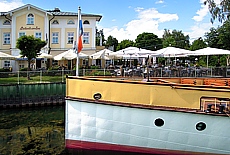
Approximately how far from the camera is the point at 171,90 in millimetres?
6641

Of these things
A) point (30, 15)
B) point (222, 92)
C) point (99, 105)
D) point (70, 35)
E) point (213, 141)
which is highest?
point (30, 15)

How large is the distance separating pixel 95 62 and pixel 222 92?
25.2 m

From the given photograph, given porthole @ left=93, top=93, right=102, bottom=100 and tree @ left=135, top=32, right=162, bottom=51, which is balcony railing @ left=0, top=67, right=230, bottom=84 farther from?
tree @ left=135, top=32, right=162, bottom=51

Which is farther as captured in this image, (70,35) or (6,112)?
(70,35)

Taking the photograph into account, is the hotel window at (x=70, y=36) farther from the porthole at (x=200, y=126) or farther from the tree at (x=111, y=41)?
the tree at (x=111, y=41)

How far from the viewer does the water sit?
7.99 m

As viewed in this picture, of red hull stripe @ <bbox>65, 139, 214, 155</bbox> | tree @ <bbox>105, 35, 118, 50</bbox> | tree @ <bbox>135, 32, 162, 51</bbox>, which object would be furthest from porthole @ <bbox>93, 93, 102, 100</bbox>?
tree @ <bbox>105, 35, 118, 50</bbox>

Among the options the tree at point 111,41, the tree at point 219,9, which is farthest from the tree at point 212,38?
the tree at point 111,41

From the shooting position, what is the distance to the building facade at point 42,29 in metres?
30.0

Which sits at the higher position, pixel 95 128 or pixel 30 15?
pixel 30 15

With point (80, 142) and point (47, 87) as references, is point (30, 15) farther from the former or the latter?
point (80, 142)

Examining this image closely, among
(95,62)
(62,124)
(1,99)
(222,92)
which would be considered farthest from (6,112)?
(95,62)

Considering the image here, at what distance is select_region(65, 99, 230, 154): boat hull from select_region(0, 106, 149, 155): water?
412mm

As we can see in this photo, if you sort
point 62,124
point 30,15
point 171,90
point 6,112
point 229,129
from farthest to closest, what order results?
point 30,15 < point 6,112 < point 62,124 < point 171,90 < point 229,129
